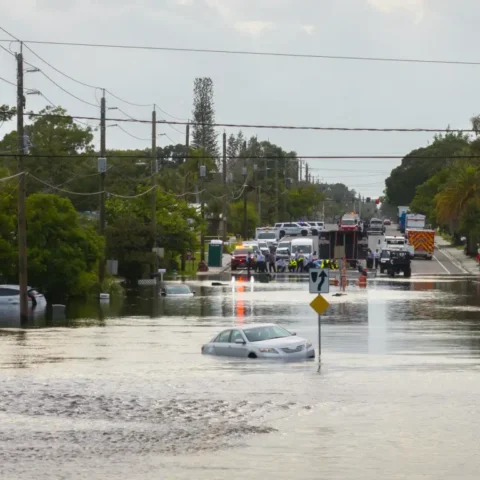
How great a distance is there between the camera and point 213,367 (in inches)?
1321

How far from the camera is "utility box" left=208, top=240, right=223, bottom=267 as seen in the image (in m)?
99.8

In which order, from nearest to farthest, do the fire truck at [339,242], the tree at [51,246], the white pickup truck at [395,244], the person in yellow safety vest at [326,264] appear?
the tree at [51,246] < the person in yellow safety vest at [326,264] < the fire truck at [339,242] < the white pickup truck at [395,244]

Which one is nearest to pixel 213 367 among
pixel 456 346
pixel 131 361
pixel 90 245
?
pixel 131 361

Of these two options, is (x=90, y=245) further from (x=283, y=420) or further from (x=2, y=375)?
(x=283, y=420)

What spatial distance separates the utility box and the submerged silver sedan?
62.7 metres

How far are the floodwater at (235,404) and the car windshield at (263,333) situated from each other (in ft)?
3.30

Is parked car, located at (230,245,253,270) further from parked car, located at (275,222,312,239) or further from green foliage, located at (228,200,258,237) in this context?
green foliage, located at (228,200,258,237)

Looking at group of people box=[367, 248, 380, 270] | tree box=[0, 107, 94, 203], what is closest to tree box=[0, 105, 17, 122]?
group of people box=[367, 248, 380, 270]

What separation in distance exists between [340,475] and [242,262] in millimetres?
78952

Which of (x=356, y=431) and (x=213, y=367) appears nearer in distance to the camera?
(x=356, y=431)

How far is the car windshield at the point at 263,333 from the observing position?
119 ft

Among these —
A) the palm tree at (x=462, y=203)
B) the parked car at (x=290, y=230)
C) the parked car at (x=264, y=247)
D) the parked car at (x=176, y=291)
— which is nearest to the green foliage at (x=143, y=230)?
the parked car at (x=264, y=247)

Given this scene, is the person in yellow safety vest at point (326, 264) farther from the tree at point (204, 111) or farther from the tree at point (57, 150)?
the tree at point (204, 111)

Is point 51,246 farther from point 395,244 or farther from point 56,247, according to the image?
point 395,244
